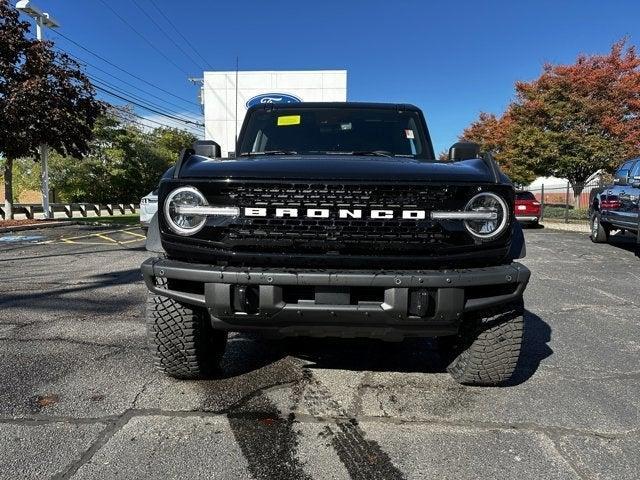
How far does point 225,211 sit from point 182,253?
33cm

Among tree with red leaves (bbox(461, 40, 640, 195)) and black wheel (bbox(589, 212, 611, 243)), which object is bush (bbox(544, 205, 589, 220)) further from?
black wheel (bbox(589, 212, 611, 243))

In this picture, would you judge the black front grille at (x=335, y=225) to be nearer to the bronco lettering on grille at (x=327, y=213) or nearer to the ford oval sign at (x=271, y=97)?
the bronco lettering on grille at (x=327, y=213)

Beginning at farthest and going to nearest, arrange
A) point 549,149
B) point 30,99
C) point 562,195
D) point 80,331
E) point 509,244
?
point 562,195 < point 549,149 < point 30,99 < point 80,331 < point 509,244

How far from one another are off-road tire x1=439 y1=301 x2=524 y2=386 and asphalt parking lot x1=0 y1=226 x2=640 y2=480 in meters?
0.12

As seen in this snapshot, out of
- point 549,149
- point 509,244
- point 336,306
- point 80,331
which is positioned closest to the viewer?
point 336,306

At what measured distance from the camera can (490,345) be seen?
116 inches

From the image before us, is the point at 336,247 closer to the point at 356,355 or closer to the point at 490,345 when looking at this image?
the point at 490,345

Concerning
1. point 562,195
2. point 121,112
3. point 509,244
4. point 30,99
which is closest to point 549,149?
point 562,195

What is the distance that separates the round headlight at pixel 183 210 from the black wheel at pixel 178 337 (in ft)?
1.53

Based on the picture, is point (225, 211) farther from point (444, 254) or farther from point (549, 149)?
point (549, 149)

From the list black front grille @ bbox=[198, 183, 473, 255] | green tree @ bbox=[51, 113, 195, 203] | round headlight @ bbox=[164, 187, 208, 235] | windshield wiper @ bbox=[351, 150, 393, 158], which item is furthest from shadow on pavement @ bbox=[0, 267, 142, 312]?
green tree @ bbox=[51, 113, 195, 203]

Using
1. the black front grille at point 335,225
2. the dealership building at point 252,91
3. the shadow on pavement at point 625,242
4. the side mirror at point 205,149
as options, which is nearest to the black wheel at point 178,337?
the black front grille at point 335,225

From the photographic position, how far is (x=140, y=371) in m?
3.41

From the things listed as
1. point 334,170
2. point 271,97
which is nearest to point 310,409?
point 334,170
